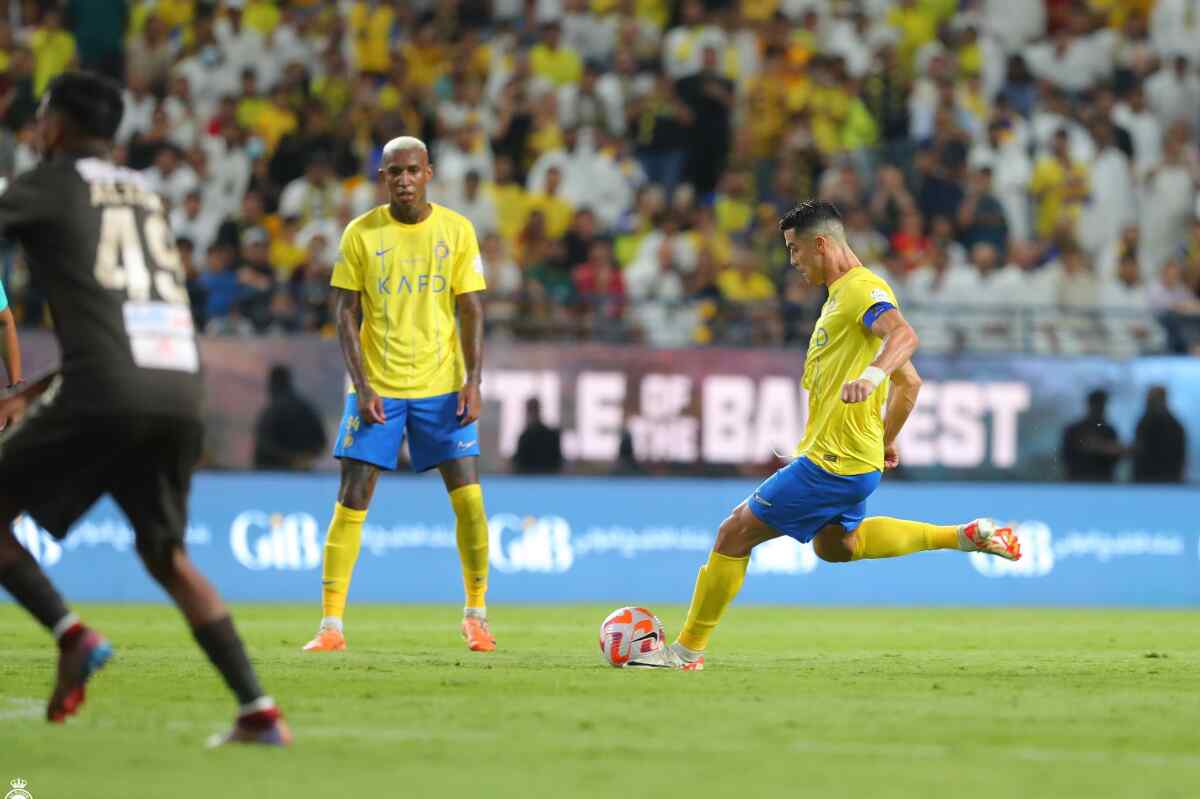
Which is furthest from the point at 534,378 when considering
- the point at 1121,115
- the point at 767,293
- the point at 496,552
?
the point at 1121,115

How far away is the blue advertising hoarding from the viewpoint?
16891mm

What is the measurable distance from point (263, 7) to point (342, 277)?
12121mm

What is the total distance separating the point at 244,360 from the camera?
1720 cm

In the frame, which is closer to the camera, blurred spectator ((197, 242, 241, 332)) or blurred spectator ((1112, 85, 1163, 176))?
blurred spectator ((197, 242, 241, 332))

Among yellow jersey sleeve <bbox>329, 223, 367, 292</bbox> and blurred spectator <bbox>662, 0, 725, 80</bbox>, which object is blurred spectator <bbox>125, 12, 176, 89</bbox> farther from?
yellow jersey sleeve <bbox>329, 223, 367, 292</bbox>

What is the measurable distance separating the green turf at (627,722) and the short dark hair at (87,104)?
2016 millimetres

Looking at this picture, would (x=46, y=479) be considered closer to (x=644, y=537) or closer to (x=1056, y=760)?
(x=1056, y=760)

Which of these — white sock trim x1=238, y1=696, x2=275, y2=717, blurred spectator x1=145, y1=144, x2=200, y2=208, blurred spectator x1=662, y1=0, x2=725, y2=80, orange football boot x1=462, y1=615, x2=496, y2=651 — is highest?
blurred spectator x1=662, y1=0, x2=725, y2=80

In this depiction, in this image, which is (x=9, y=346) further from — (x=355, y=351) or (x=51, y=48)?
(x=51, y=48)

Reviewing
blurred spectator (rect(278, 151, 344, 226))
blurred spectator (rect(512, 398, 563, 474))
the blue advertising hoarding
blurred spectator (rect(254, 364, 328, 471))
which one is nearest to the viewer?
the blue advertising hoarding

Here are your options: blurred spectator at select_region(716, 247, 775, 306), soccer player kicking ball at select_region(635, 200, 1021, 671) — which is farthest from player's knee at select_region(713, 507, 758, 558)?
blurred spectator at select_region(716, 247, 775, 306)

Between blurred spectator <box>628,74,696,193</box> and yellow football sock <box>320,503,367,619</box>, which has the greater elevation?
blurred spectator <box>628,74,696,193</box>

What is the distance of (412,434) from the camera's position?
35.6 feet

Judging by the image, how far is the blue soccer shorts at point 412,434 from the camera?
1061 cm
